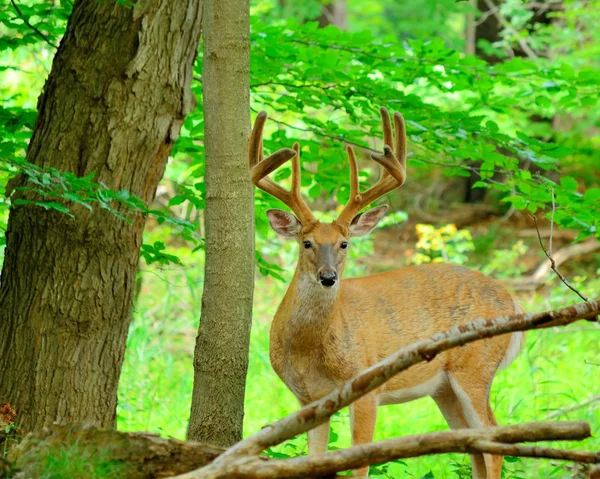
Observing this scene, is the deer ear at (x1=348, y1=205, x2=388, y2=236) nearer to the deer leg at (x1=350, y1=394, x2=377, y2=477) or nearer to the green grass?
the deer leg at (x1=350, y1=394, x2=377, y2=477)

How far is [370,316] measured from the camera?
223 inches

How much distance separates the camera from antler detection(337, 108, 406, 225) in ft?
16.1

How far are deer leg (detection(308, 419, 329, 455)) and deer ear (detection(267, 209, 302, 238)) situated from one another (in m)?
1.20

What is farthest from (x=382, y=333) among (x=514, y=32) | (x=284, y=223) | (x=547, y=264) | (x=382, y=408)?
(x=514, y=32)

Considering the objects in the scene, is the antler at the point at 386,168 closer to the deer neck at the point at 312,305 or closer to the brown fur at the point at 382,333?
the brown fur at the point at 382,333

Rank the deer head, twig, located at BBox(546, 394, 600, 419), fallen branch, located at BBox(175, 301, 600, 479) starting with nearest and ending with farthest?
fallen branch, located at BBox(175, 301, 600, 479), the deer head, twig, located at BBox(546, 394, 600, 419)

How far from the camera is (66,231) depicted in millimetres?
4613

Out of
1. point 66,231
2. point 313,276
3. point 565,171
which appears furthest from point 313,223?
point 565,171

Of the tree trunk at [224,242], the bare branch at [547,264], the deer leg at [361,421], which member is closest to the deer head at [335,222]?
the tree trunk at [224,242]

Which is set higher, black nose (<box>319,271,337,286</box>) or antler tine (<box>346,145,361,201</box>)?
antler tine (<box>346,145,361,201</box>)

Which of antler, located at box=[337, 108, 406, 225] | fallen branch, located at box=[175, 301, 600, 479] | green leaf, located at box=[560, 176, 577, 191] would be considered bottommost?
fallen branch, located at box=[175, 301, 600, 479]

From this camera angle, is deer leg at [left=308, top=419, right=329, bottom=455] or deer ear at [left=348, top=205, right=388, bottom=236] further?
deer ear at [left=348, top=205, right=388, bottom=236]

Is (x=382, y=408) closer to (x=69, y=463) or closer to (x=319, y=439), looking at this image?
(x=319, y=439)

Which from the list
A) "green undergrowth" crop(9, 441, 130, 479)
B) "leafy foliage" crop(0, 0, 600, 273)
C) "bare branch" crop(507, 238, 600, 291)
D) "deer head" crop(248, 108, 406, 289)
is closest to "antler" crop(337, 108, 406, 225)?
"deer head" crop(248, 108, 406, 289)
